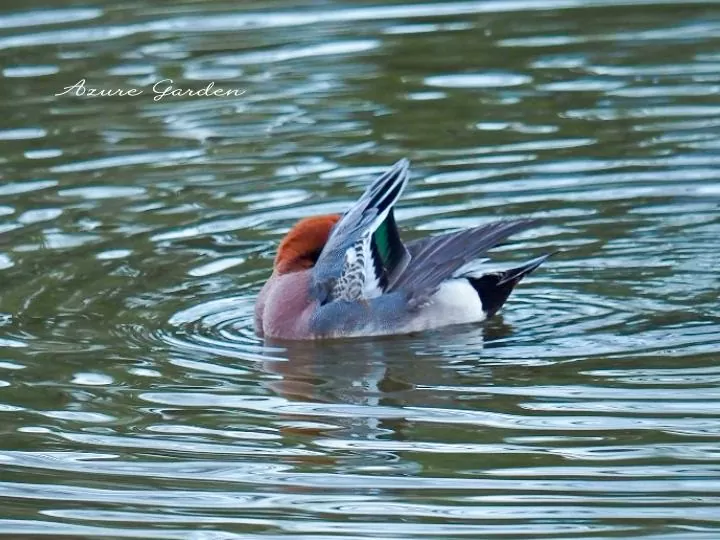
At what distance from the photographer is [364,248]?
9.96 meters

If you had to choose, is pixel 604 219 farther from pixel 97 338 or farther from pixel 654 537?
pixel 654 537

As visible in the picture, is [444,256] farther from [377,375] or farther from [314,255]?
[377,375]

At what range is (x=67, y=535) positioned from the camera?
7059 millimetres

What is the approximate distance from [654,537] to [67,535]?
7.10 ft

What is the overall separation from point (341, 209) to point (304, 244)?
1.35 m

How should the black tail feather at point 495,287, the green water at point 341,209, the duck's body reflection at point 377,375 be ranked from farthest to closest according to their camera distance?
the black tail feather at point 495,287 → the duck's body reflection at point 377,375 → the green water at point 341,209

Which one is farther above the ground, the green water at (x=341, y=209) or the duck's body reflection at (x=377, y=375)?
the green water at (x=341, y=209)

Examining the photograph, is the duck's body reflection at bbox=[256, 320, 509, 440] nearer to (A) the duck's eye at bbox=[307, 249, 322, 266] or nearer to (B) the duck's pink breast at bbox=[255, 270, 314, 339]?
(B) the duck's pink breast at bbox=[255, 270, 314, 339]

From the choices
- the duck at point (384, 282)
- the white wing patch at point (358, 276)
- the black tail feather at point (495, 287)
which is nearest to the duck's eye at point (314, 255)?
the duck at point (384, 282)

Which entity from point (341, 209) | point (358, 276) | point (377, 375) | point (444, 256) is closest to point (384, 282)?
point (358, 276)

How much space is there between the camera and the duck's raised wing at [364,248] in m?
9.96

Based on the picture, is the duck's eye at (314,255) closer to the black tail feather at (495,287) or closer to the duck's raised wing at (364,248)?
the duck's raised wing at (364,248)

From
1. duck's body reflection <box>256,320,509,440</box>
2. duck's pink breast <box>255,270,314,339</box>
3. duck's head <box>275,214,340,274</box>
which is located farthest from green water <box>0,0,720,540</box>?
duck's head <box>275,214,340,274</box>

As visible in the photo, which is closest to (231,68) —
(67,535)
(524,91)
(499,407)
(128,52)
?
(128,52)
